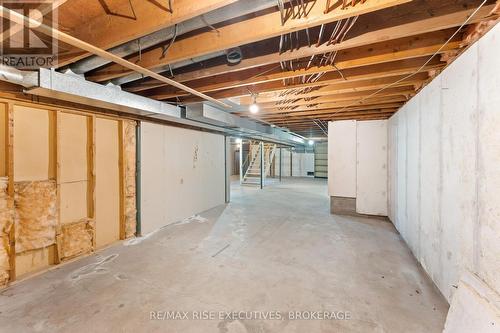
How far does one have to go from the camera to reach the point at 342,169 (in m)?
4.86

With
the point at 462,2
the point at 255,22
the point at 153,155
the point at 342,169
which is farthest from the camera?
the point at 342,169

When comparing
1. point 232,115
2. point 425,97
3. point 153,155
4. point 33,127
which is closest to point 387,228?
point 425,97

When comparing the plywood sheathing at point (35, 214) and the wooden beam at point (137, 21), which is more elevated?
the wooden beam at point (137, 21)

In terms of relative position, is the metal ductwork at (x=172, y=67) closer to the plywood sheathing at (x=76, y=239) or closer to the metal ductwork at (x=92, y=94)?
the metal ductwork at (x=92, y=94)

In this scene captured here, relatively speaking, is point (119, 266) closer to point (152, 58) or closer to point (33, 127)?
point (33, 127)

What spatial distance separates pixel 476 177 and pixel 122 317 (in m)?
2.75

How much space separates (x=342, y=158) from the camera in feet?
15.9

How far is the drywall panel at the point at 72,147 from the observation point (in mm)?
2723

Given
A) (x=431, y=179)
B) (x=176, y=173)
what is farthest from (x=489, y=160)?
(x=176, y=173)

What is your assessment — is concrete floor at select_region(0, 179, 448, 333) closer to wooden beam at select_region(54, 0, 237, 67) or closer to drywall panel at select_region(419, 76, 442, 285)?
drywall panel at select_region(419, 76, 442, 285)

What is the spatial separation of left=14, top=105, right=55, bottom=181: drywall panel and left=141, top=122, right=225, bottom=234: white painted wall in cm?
119

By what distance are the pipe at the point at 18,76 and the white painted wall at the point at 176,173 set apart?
1752 mm

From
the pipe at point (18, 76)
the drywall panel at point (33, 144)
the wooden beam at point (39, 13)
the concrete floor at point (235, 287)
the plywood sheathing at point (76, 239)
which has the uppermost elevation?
the wooden beam at point (39, 13)

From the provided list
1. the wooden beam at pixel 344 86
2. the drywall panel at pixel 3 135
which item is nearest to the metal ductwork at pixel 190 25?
the drywall panel at pixel 3 135
